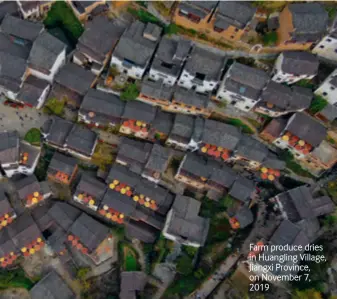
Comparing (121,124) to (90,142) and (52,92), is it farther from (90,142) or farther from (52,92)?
(52,92)

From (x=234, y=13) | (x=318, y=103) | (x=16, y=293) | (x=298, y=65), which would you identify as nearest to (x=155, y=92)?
(x=234, y=13)

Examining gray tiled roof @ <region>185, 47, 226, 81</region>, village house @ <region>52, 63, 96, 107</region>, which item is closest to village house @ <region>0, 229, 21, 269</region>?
village house @ <region>52, 63, 96, 107</region>

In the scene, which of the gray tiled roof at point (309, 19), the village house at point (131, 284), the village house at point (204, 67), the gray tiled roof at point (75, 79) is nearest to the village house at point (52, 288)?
the village house at point (131, 284)

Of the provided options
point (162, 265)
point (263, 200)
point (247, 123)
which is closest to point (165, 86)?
point (247, 123)

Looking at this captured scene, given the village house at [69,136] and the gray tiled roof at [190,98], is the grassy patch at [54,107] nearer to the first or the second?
the village house at [69,136]

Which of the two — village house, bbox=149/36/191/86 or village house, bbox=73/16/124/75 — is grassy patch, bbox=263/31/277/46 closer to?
village house, bbox=149/36/191/86

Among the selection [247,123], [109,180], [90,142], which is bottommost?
[109,180]

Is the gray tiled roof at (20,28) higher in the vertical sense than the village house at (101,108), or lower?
higher
